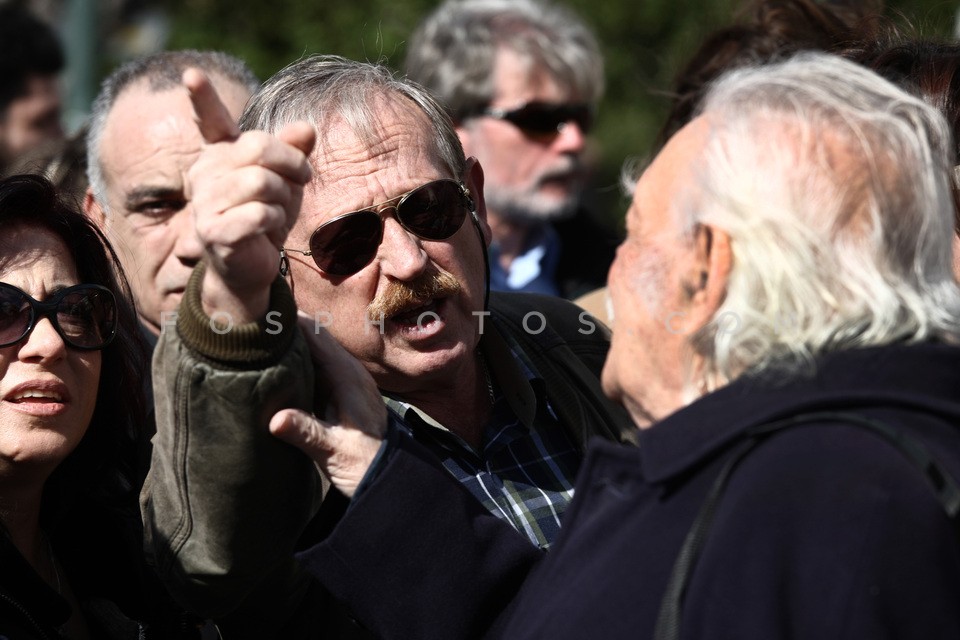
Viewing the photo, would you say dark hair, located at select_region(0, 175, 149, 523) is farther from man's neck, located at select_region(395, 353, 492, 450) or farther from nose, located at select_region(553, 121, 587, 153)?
nose, located at select_region(553, 121, 587, 153)

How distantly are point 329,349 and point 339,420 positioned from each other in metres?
0.14

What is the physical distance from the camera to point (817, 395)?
5.49ft

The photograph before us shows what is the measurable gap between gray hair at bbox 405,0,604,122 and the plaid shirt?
279cm

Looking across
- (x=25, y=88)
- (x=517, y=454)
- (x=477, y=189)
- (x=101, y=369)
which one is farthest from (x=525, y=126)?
(x=101, y=369)

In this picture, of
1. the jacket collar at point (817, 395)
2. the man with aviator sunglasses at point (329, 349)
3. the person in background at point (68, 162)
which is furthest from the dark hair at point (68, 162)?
the jacket collar at point (817, 395)

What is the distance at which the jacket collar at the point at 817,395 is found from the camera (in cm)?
167

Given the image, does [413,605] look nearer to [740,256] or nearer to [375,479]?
[375,479]

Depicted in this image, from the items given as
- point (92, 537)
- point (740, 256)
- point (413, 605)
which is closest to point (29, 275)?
point (92, 537)

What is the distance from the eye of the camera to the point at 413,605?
6.82 feet

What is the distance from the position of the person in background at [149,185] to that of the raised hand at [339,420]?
4.41 feet

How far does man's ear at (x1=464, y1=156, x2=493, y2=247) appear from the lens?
3041mm

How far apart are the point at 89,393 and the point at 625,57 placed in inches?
294

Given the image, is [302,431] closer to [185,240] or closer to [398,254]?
[398,254]

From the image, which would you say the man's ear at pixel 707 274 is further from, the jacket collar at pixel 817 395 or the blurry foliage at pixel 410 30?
the blurry foliage at pixel 410 30
